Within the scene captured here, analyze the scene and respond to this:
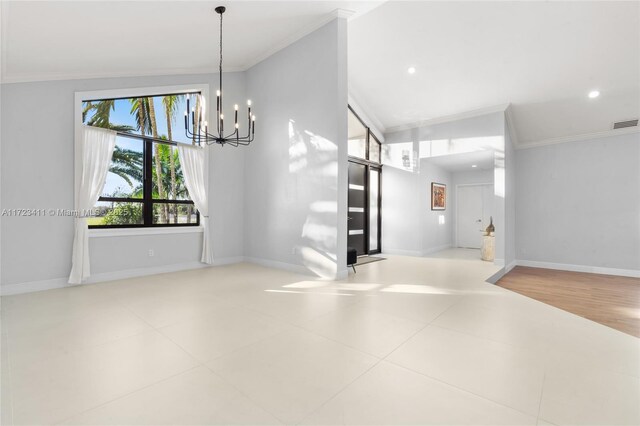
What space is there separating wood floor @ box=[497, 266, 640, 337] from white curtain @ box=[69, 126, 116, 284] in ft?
21.5

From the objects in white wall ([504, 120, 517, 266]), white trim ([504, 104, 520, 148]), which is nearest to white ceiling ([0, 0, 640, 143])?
white trim ([504, 104, 520, 148])

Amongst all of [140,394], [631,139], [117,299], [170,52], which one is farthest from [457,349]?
[631,139]

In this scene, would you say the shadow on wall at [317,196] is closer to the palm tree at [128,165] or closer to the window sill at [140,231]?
the window sill at [140,231]

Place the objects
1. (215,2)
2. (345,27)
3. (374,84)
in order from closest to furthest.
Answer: (215,2)
(345,27)
(374,84)

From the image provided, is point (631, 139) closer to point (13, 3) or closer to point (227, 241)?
point (227, 241)

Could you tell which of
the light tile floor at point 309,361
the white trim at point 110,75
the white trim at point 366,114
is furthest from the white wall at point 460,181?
the white trim at point 110,75

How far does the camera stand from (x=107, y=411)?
1463 mm

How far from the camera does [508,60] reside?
493 cm

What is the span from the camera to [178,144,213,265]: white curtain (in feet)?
17.3

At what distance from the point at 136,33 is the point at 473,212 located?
9.06 metres

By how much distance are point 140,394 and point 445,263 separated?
5.80 metres

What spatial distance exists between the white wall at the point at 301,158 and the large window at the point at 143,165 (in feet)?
4.41

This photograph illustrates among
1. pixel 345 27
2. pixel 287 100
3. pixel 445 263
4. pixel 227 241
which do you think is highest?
pixel 345 27

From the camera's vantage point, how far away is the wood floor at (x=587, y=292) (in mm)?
3320
